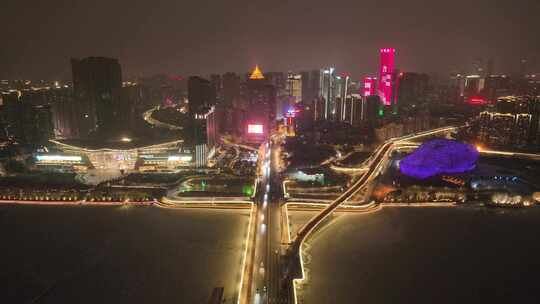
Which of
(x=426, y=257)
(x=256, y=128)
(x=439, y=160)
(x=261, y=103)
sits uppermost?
(x=261, y=103)

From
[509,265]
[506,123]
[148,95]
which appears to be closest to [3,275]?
[509,265]

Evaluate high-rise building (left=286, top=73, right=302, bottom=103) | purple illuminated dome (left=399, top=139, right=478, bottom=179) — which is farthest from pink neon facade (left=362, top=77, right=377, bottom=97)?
purple illuminated dome (left=399, top=139, right=478, bottom=179)

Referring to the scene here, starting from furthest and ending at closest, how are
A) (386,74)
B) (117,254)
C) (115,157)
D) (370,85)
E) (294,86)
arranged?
(294,86) → (370,85) → (386,74) → (115,157) → (117,254)

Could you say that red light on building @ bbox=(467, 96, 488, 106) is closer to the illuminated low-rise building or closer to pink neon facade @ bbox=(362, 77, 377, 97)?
pink neon facade @ bbox=(362, 77, 377, 97)

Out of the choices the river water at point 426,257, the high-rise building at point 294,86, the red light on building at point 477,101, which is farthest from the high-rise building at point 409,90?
the river water at point 426,257

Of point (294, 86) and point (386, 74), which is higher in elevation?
point (386, 74)

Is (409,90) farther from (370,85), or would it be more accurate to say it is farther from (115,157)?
(115,157)

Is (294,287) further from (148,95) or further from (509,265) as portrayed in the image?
(148,95)

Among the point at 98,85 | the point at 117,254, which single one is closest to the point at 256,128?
the point at 98,85
